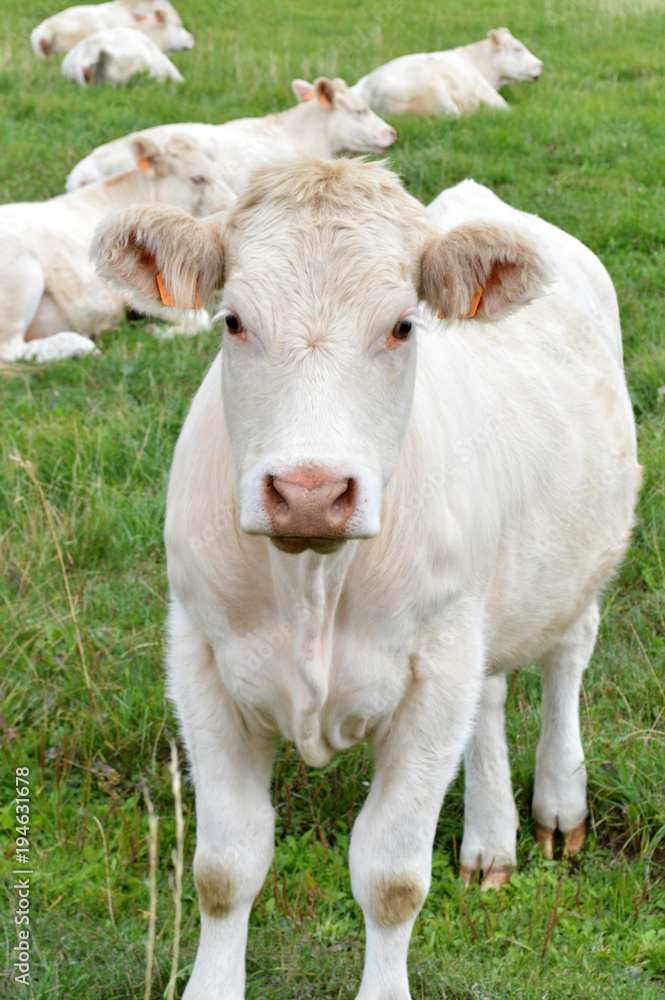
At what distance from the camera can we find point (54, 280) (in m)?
8.16

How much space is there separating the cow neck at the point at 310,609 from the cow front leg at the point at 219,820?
0.27 m

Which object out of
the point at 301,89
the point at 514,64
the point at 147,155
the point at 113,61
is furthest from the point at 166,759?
the point at 514,64

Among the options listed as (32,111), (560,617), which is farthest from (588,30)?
(560,617)

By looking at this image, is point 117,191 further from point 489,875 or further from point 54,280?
point 489,875

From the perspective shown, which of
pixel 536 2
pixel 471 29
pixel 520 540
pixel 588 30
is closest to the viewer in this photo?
pixel 520 540

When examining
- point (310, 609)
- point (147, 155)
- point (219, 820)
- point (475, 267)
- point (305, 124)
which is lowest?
point (305, 124)

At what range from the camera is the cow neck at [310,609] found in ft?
8.66

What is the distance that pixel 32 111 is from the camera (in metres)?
11.9

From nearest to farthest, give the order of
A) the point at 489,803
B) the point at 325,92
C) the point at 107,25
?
the point at 489,803, the point at 325,92, the point at 107,25

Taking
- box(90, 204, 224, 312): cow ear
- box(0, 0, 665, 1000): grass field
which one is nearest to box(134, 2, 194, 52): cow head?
box(0, 0, 665, 1000): grass field

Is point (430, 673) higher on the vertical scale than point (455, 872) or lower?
higher

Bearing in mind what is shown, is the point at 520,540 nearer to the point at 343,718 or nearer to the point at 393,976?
the point at 343,718

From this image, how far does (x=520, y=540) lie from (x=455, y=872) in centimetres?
125

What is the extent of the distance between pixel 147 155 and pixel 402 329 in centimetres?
742
